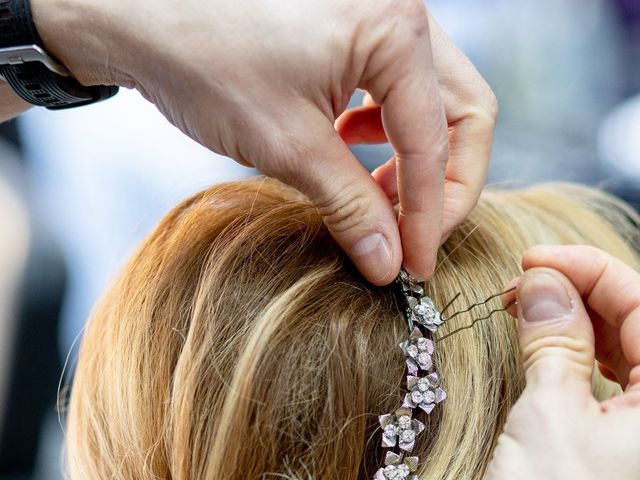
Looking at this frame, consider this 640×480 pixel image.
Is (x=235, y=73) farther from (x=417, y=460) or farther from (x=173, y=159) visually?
(x=173, y=159)

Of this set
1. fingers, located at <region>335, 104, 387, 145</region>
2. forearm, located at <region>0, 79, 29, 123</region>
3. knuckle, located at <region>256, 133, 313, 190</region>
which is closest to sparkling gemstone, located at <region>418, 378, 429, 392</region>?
knuckle, located at <region>256, 133, 313, 190</region>

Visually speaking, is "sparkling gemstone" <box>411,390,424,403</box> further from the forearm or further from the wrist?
the forearm

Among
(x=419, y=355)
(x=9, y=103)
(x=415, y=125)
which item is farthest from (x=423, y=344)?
(x=9, y=103)

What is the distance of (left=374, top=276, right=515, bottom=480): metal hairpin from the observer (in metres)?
0.71

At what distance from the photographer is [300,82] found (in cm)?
68

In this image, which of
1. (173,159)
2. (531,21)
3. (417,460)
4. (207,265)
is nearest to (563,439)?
(417,460)

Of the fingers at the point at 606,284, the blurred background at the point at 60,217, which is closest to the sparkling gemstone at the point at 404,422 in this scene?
the fingers at the point at 606,284

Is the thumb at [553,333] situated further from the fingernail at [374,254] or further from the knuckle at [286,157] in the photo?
the knuckle at [286,157]

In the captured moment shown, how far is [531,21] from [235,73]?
2036 mm

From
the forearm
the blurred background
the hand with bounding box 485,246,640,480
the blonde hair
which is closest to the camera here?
the hand with bounding box 485,246,640,480

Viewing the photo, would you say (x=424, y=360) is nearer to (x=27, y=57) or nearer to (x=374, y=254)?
(x=374, y=254)

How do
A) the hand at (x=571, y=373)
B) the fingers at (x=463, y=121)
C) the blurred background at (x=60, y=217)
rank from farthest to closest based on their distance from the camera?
the blurred background at (x=60, y=217) < the fingers at (x=463, y=121) < the hand at (x=571, y=373)

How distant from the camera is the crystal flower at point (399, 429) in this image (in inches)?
27.9

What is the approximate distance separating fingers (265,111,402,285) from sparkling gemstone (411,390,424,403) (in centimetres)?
13
